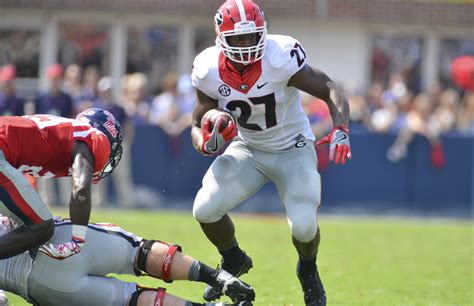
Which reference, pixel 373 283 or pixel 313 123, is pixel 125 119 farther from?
pixel 373 283

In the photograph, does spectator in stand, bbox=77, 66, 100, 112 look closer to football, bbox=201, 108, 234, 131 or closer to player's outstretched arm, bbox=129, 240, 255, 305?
football, bbox=201, 108, 234, 131

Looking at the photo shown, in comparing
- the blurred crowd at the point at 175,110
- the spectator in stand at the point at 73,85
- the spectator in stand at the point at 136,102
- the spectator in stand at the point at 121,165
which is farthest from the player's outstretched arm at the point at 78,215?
the spectator in stand at the point at 136,102

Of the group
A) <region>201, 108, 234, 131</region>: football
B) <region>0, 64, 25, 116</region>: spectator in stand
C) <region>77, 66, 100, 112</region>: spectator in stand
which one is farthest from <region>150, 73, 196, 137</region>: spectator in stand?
<region>201, 108, 234, 131</region>: football

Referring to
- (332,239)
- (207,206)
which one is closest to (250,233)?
(332,239)

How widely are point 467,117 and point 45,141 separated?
10577 millimetres

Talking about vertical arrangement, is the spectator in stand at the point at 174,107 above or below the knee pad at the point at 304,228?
below

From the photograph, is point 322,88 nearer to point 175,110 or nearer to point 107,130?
point 107,130

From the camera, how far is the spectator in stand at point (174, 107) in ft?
44.3

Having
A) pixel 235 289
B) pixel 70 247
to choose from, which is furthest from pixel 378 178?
pixel 70 247

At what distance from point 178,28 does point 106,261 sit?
39.2ft

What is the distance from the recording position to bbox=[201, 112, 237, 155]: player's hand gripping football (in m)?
5.74

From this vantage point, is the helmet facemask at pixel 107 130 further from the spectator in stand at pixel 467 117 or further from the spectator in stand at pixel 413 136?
the spectator in stand at pixel 467 117

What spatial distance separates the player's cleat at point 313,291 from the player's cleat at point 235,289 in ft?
2.46

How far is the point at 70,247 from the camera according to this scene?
4910 mm
